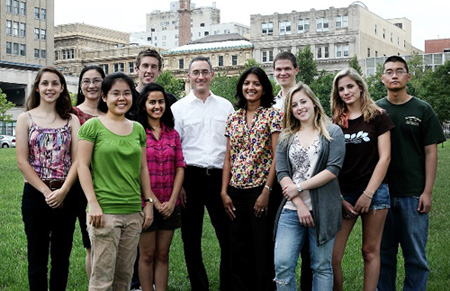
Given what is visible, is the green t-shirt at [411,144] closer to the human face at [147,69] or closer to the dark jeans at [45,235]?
the human face at [147,69]

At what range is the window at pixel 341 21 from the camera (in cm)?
8038

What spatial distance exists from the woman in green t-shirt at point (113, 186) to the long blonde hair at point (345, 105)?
207 cm

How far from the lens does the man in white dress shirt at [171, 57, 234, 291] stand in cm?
654

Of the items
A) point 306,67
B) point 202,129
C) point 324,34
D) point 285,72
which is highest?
point 324,34

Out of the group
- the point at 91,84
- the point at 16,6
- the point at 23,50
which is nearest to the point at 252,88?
the point at 91,84

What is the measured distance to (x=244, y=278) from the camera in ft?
20.5

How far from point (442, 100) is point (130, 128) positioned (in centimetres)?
3576

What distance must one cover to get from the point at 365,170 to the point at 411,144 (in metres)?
0.61

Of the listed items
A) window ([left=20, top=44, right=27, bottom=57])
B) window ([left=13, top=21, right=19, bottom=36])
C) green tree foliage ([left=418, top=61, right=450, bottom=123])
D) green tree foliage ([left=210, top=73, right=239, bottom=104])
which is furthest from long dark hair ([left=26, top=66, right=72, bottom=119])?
window ([left=20, top=44, right=27, bottom=57])

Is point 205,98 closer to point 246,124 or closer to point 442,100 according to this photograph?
point 246,124

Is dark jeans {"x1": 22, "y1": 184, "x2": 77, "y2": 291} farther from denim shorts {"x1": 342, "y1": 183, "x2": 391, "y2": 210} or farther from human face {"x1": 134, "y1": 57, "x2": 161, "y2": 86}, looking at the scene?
denim shorts {"x1": 342, "y1": 183, "x2": 391, "y2": 210}

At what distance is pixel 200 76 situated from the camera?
6.60 metres

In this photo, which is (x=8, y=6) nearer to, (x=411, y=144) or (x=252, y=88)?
(x=252, y=88)

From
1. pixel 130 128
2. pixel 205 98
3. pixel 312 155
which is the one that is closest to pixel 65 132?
pixel 130 128
